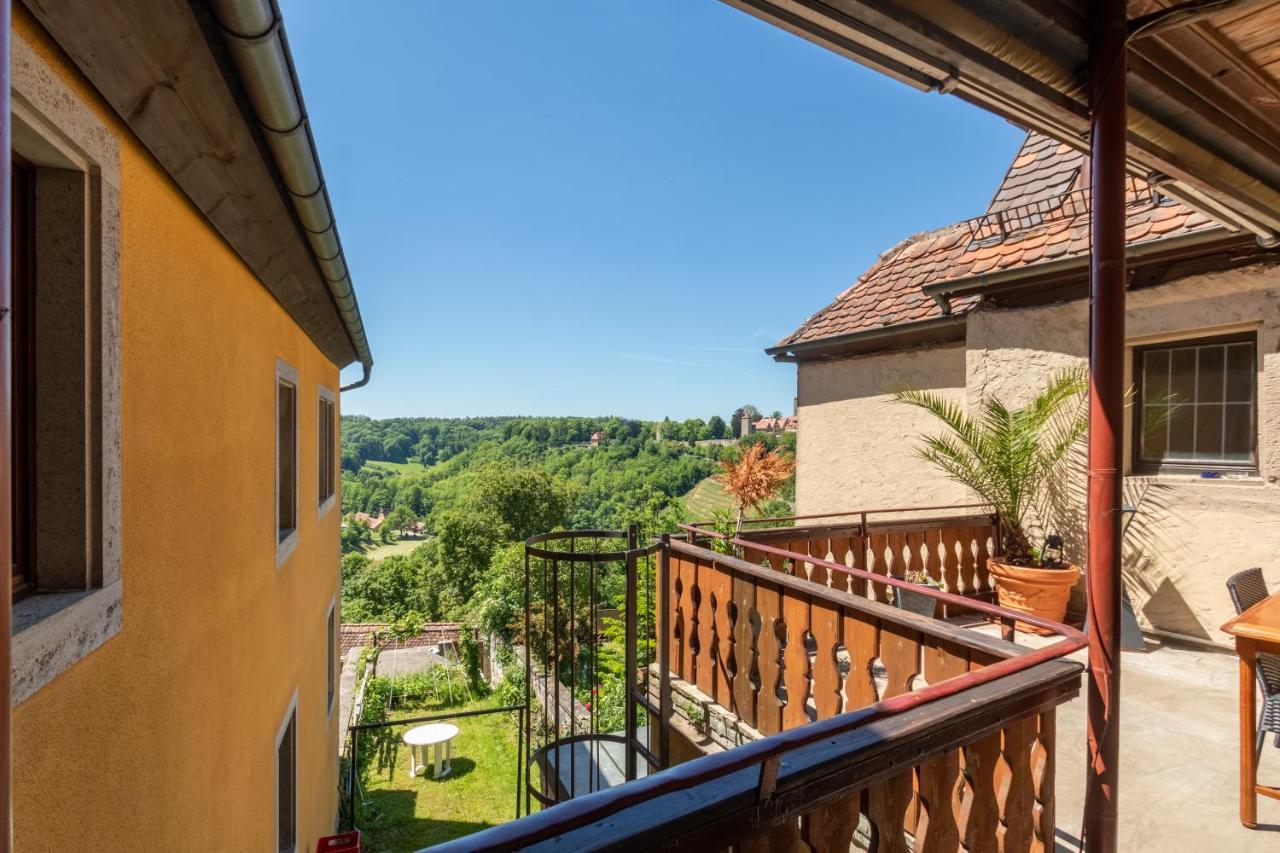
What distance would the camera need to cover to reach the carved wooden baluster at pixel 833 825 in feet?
4.39

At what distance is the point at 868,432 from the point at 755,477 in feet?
5.05

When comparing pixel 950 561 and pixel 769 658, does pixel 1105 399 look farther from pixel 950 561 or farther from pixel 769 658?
pixel 950 561

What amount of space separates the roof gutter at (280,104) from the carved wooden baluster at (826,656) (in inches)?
109

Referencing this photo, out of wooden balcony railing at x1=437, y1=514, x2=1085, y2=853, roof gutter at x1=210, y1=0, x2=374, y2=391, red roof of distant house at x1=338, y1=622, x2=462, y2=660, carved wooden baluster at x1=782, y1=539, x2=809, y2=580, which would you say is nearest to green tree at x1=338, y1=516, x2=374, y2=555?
red roof of distant house at x1=338, y1=622, x2=462, y2=660

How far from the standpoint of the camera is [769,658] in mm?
3053

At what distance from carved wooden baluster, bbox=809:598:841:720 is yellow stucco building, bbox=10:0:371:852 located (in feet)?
8.13

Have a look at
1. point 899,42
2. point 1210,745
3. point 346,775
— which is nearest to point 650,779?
point 899,42

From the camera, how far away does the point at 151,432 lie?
6.35 ft

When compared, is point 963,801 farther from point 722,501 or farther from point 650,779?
point 722,501

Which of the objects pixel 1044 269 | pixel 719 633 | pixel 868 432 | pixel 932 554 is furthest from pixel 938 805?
pixel 868 432

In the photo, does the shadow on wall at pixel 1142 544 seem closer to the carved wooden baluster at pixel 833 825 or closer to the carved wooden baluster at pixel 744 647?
the carved wooden baluster at pixel 744 647

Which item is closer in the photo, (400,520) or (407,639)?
(407,639)

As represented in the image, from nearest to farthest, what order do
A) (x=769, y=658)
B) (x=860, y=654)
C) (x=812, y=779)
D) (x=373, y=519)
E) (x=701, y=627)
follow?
(x=812, y=779), (x=860, y=654), (x=769, y=658), (x=701, y=627), (x=373, y=519)

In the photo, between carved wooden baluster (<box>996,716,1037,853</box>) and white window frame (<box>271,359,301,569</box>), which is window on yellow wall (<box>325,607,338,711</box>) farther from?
carved wooden baluster (<box>996,716,1037,853</box>)
